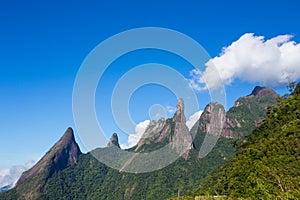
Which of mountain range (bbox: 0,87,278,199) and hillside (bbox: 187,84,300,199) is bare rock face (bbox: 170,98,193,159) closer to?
mountain range (bbox: 0,87,278,199)

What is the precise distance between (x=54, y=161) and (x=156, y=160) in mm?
43150

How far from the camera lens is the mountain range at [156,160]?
10656 cm

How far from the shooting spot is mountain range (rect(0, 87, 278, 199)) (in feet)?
350

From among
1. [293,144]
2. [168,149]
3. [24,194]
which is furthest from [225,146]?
[293,144]

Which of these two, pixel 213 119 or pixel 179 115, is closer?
pixel 213 119

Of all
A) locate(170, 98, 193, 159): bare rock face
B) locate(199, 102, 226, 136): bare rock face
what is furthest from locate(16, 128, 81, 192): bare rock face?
locate(199, 102, 226, 136): bare rock face

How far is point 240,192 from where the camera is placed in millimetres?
32406

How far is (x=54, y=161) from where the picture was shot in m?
133

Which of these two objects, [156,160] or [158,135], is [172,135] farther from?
[156,160]

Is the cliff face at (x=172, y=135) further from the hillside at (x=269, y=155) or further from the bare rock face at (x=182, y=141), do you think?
the hillside at (x=269, y=155)

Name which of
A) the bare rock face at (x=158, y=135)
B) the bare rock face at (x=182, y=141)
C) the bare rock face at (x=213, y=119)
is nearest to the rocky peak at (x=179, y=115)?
the bare rock face at (x=182, y=141)

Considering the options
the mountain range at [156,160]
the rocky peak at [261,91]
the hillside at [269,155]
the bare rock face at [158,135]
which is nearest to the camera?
the hillside at [269,155]

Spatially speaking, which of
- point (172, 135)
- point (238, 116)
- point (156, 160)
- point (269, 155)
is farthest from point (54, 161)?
point (269, 155)

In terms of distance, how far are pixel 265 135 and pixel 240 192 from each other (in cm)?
1503
